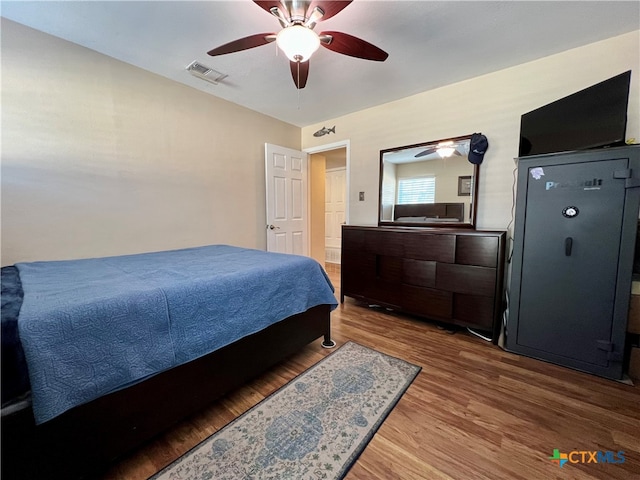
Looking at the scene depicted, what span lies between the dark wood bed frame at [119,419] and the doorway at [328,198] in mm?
2553

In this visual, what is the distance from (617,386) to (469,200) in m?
1.76

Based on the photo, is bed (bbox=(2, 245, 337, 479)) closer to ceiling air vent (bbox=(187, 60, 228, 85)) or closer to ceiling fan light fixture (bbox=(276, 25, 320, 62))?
ceiling fan light fixture (bbox=(276, 25, 320, 62))

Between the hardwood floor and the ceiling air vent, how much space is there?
9.20 feet

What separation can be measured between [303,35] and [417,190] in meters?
2.06

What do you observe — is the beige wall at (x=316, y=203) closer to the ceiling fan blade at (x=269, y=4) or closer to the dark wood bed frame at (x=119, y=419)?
the ceiling fan blade at (x=269, y=4)

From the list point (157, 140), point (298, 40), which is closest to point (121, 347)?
point (298, 40)

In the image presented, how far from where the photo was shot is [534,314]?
205 centimetres

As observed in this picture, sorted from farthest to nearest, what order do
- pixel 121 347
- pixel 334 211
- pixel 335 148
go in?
1. pixel 334 211
2. pixel 335 148
3. pixel 121 347

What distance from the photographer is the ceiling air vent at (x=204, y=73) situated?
2.43m

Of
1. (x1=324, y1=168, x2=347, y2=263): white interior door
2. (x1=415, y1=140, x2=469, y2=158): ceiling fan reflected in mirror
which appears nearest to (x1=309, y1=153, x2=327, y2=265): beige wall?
(x1=324, y1=168, x2=347, y2=263): white interior door

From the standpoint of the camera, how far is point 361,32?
77.3 inches

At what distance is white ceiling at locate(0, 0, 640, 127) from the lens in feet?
5.67

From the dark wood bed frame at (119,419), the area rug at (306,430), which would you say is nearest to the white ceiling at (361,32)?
the dark wood bed frame at (119,419)

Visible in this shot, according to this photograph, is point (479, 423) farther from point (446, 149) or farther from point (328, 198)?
point (328, 198)
